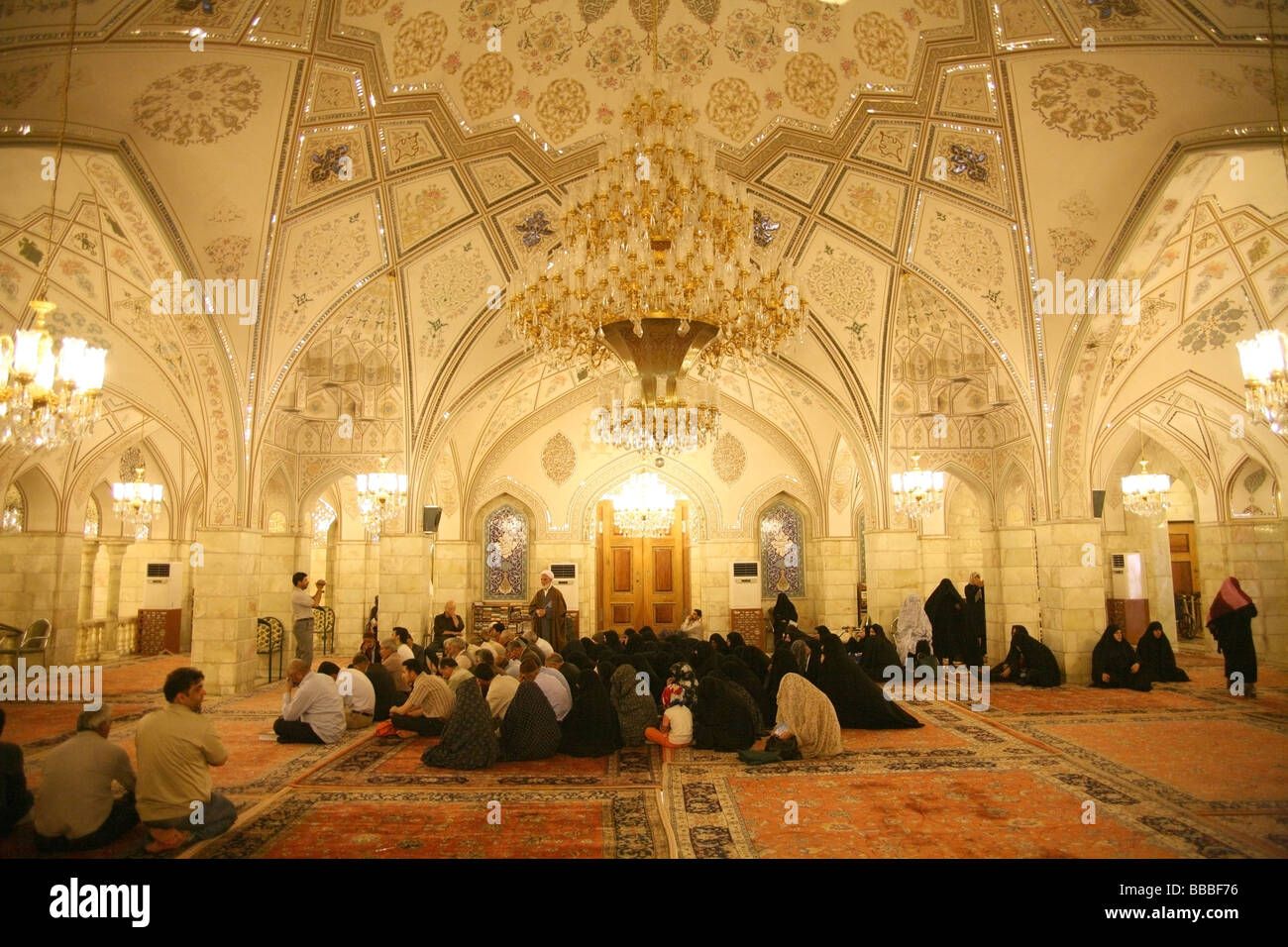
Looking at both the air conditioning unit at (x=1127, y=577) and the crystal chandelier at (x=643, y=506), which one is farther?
the air conditioning unit at (x=1127, y=577)

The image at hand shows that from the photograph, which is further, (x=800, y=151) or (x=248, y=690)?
(x=248, y=690)

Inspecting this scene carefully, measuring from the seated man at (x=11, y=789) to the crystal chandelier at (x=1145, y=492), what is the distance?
14861 mm

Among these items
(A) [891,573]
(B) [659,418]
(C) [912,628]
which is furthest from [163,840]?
(A) [891,573]

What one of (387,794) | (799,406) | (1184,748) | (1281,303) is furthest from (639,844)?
(799,406)

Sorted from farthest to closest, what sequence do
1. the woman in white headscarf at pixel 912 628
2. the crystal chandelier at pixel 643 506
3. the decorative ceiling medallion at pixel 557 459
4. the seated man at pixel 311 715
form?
the decorative ceiling medallion at pixel 557 459 < the crystal chandelier at pixel 643 506 < the woman in white headscarf at pixel 912 628 < the seated man at pixel 311 715

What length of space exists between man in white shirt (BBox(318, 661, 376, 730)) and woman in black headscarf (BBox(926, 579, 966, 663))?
25.5 feet

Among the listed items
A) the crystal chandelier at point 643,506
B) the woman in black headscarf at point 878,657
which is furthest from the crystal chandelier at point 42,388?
the crystal chandelier at point 643,506

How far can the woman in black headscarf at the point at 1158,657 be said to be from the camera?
9.84 m

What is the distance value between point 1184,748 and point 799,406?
9.01 metres

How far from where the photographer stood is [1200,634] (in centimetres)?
1507

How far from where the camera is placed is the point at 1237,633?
8.76 meters

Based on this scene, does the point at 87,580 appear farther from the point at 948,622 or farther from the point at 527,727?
the point at 948,622

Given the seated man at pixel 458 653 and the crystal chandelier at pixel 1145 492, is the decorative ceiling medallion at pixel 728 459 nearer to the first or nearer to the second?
the crystal chandelier at pixel 1145 492
